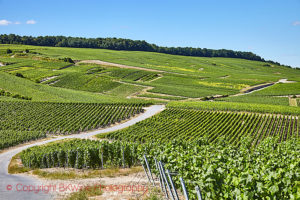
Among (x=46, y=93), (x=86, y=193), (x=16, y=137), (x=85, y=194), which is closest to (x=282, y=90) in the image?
(x=46, y=93)

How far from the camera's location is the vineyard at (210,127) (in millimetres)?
46750

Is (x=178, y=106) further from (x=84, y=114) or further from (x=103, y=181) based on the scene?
(x=103, y=181)

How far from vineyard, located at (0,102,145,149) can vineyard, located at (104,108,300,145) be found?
9.25 m

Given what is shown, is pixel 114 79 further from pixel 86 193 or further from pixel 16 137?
pixel 86 193

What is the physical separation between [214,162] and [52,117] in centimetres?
5239

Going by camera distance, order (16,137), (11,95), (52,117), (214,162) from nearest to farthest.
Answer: (214,162) < (16,137) < (52,117) < (11,95)

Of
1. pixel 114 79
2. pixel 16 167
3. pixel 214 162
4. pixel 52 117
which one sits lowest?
pixel 52 117

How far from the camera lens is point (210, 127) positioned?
52656mm

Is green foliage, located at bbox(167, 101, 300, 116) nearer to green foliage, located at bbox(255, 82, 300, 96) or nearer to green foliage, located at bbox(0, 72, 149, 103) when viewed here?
green foliage, located at bbox(0, 72, 149, 103)

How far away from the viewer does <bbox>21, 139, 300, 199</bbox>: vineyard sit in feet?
38.7

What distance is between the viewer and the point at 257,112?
6291cm

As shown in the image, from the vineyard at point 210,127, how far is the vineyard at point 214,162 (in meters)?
15.6

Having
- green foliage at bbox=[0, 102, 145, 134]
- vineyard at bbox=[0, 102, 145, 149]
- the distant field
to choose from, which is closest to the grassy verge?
vineyard at bbox=[0, 102, 145, 149]

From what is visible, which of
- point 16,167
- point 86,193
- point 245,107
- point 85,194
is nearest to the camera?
point 85,194
